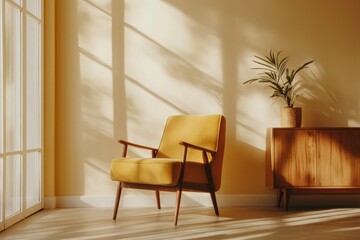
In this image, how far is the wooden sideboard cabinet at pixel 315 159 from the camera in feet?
15.0

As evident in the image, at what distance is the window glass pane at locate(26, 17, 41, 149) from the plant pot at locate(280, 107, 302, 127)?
222 cm

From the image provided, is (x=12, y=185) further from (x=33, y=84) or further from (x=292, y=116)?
(x=292, y=116)

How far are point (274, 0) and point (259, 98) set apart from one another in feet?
3.16

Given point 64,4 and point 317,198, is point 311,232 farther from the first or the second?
point 64,4

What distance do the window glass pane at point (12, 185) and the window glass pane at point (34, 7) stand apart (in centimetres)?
130

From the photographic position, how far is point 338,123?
506 cm

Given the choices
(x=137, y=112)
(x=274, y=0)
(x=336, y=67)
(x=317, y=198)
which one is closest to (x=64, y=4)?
(x=137, y=112)

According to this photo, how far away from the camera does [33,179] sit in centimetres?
461

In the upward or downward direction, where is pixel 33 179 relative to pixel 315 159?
downward

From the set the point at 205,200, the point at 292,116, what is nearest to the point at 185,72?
the point at 292,116

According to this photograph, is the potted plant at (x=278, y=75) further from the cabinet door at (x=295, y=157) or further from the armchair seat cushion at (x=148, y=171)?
the armchair seat cushion at (x=148, y=171)

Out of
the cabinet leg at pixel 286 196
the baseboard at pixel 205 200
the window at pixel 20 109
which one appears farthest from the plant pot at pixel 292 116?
the window at pixel 20 109

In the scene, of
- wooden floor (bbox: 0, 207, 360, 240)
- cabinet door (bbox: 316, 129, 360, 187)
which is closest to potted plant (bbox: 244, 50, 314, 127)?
cabinet door (bbox: 316, 129, 360, 187)

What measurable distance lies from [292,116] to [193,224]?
143 cm
